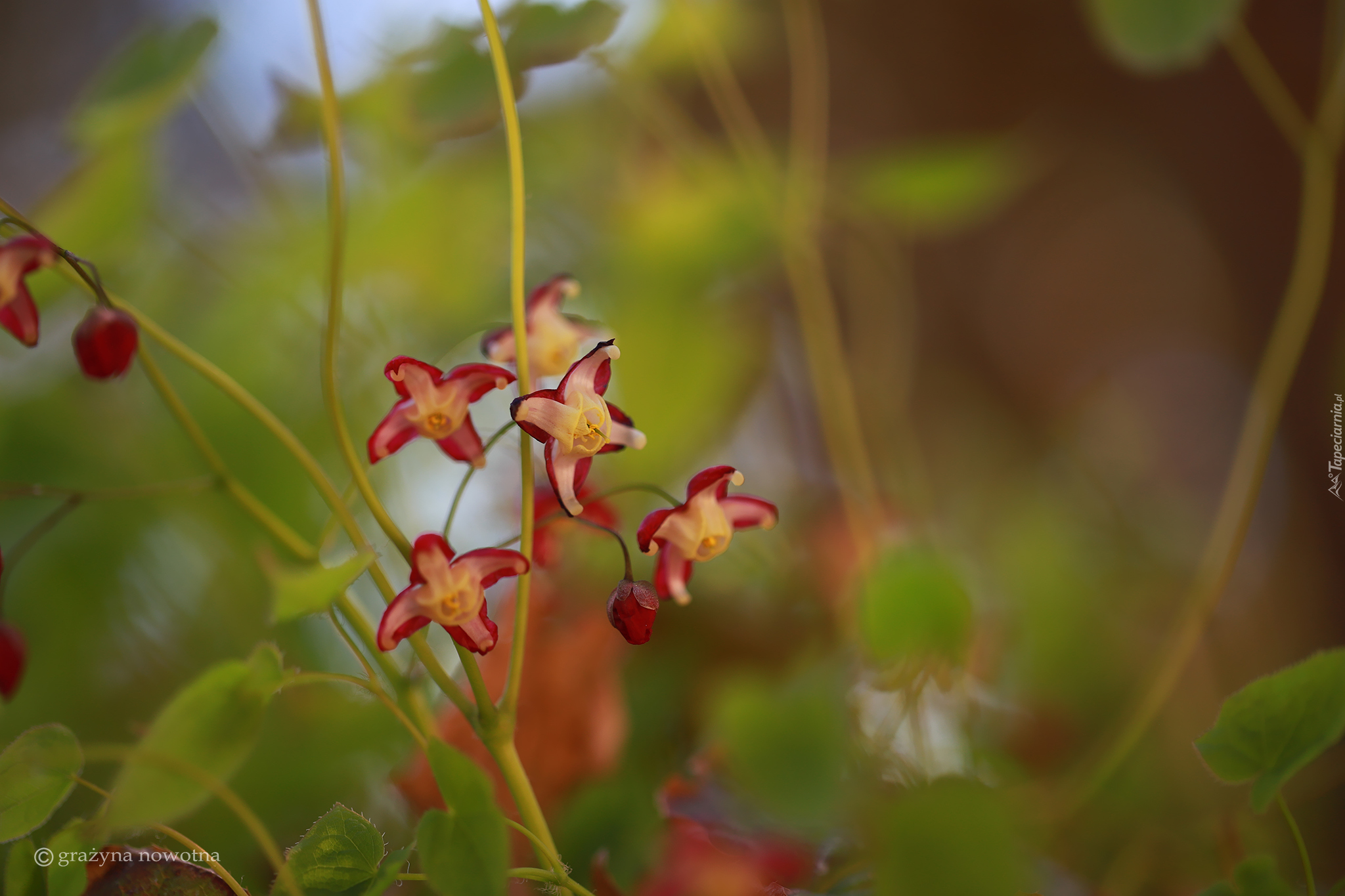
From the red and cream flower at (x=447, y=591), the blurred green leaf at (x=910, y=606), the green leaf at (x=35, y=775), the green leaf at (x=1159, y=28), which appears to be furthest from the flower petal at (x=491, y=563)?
the green leaf at (x=1159, y=28)

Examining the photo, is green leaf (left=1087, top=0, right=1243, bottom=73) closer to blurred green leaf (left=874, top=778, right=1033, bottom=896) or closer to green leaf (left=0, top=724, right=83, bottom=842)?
blurred green leaf (left=874, top=778, right=1033, bottom=896)

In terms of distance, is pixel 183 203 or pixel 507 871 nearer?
pixel 507 871

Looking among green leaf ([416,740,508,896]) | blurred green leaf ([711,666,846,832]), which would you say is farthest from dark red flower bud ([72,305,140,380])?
blurred green leaf ([711,666,846,832])

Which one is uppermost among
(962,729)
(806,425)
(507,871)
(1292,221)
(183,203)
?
(1292,221)

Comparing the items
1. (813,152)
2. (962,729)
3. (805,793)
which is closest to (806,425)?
(813,152)

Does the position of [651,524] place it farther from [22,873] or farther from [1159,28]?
[1159,28]

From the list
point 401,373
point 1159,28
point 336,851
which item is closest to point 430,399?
point 401,373

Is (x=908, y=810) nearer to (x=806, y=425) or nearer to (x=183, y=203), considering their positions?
(x=183, y=203)
